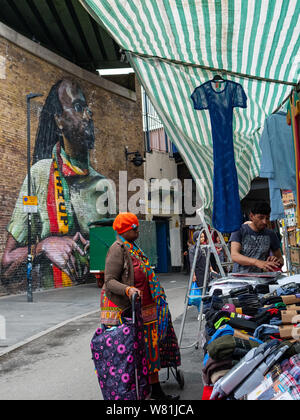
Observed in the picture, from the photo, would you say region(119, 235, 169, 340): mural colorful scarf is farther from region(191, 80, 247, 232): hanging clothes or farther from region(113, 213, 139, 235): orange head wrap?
region(191, 80, 247, 232): hanging clothes

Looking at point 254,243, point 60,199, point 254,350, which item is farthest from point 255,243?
point 60,199

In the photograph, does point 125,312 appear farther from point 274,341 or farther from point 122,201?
point 122,201

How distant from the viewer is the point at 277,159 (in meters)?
5.84

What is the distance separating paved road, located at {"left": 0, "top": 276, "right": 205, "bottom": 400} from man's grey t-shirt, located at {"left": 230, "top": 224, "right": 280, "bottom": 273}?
5.43 ft

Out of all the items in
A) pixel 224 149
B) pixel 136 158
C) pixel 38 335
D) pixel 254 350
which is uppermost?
pixel 136 158

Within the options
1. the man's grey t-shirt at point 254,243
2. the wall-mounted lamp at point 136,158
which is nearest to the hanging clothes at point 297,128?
the man's grey t-shirt at point 254,243

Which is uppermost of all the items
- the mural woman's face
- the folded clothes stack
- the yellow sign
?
the mural woman's face

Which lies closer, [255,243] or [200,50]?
[200,50]

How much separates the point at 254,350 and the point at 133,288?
168cm

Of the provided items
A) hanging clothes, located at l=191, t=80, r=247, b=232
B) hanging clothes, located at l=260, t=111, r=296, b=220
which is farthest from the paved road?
hanging clothes, located at l=260, t=111, r=296, b=220

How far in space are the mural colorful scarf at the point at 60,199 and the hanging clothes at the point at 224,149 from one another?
15.4 meters

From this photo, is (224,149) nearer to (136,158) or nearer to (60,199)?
(60,199)

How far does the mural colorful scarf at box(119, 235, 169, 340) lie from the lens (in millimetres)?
4777
